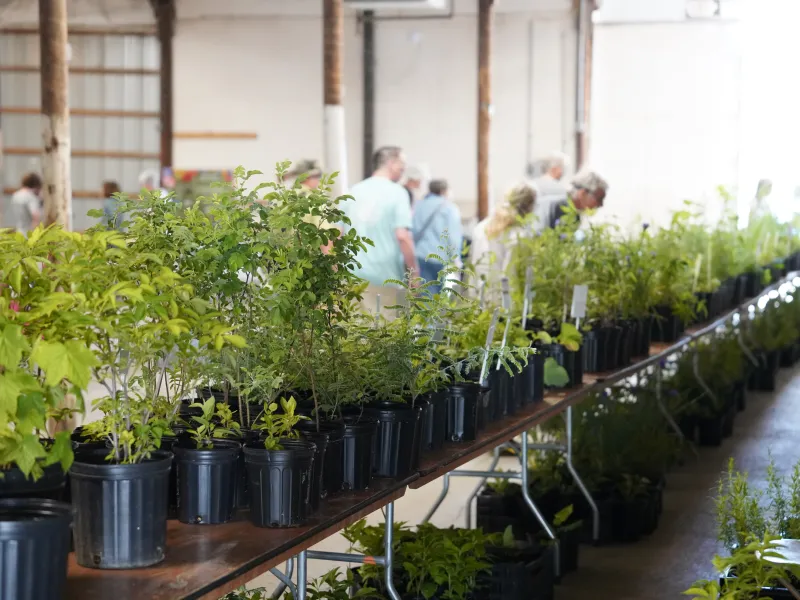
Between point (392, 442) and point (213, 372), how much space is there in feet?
1.45

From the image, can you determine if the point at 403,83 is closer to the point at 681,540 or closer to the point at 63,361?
the point at 681,540

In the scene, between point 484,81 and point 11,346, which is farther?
point 484,81

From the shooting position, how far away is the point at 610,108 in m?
16.3

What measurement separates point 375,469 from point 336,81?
24.1ft

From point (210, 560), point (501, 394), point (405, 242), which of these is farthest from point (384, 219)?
point (210, 560)

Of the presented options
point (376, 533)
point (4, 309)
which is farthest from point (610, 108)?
point (4, 309)

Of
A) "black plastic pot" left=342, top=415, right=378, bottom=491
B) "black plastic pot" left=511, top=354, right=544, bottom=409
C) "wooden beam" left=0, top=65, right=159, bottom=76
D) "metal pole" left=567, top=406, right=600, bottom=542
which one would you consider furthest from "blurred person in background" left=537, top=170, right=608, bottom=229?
"wooden beam" left=0, top=65, right=159, bottom=76

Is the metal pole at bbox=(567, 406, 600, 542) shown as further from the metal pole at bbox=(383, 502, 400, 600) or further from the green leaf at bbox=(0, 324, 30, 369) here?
the green leaf at bbox=(0, 324, 30, 369)

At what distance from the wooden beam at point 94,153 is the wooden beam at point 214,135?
43 centimetres

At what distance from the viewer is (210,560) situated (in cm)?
196

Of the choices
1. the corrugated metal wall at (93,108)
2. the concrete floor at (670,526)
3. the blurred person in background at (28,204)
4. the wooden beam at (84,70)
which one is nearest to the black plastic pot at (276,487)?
the concrete floor at (670,526)

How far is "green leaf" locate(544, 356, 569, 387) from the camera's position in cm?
396

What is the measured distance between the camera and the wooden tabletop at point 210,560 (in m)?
1.79

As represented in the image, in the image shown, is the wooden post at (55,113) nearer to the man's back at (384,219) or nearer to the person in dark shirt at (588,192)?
the man's back at (384,219)
